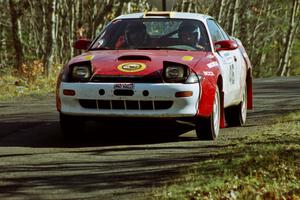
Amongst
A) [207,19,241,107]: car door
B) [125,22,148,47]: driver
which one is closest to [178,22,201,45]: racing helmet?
[207,19,241,107]: car door

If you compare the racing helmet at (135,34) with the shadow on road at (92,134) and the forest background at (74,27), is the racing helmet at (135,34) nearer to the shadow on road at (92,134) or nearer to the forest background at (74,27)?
the shadow on road at (92,134)

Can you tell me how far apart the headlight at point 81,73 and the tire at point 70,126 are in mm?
525

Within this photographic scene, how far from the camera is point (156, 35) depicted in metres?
10.3

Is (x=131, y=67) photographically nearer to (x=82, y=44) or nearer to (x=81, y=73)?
(x=81, y=73)

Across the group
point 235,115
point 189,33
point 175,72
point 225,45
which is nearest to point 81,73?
point 175,72

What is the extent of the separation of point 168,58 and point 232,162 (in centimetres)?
227

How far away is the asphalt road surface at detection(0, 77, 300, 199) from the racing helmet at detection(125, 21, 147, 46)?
44.9 inches

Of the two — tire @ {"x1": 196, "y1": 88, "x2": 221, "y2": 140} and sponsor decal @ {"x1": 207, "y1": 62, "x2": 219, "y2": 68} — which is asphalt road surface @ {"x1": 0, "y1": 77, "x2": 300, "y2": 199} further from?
sponsor decal @ {"x1": 207, "y1": 62, "x2": 219, "y2": 68}

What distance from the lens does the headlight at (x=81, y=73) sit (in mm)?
9211

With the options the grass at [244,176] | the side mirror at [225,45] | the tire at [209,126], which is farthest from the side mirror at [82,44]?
the grass at [244,176]

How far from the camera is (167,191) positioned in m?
6.16

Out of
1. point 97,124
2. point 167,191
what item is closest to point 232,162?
point 167,191

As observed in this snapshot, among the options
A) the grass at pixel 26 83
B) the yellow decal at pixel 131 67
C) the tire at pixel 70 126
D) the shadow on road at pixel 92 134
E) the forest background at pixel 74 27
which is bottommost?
the forest background at pixel 74 27

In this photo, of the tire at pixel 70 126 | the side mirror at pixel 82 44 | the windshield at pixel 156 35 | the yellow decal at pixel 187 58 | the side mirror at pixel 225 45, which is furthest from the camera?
the side mirror at pixel 82 44
